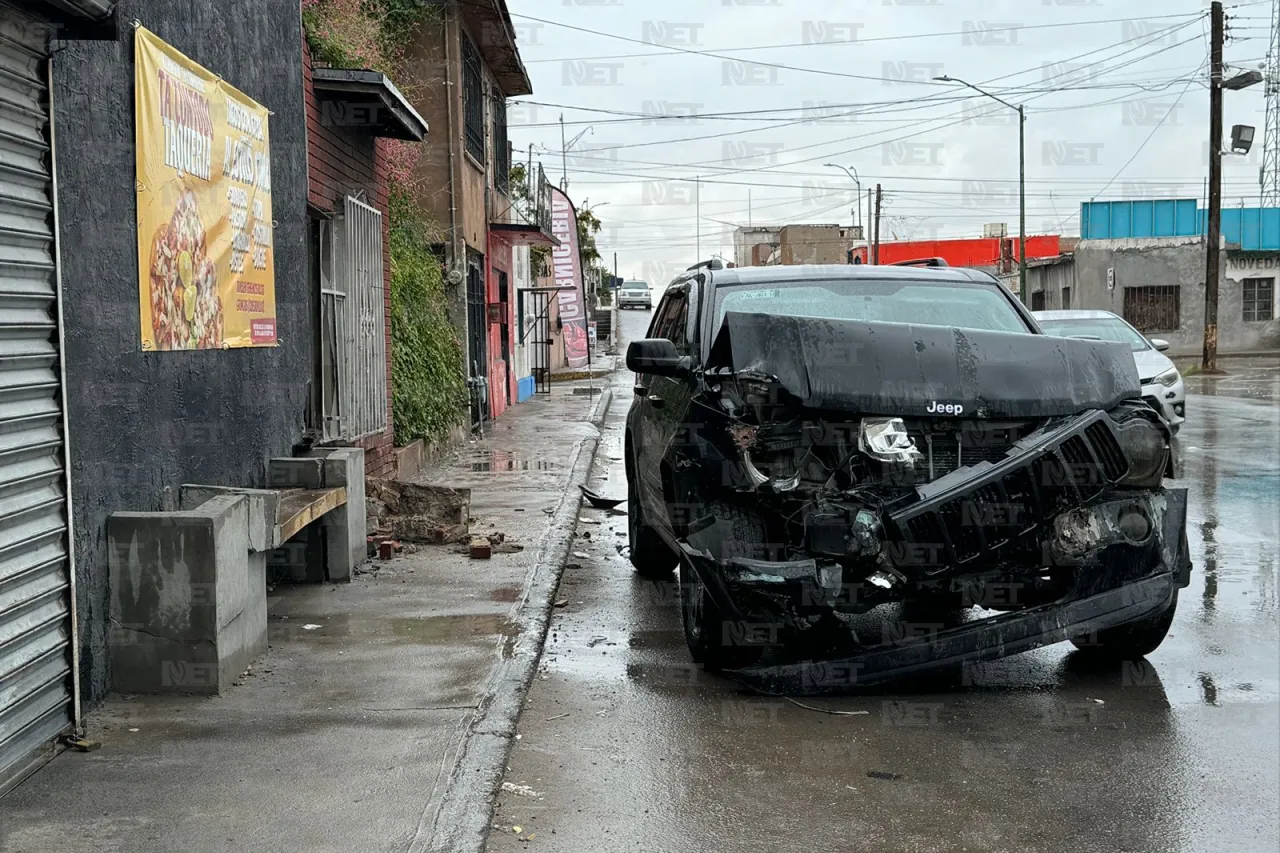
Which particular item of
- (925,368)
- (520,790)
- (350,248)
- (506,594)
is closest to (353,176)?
(350,248)

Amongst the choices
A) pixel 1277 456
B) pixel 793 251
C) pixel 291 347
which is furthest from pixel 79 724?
pixel 793 251

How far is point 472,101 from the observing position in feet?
65.0

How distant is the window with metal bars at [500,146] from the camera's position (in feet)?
75.2

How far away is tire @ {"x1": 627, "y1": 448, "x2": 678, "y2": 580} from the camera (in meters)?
8.63

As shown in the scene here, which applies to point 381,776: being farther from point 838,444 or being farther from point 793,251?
point 793,251

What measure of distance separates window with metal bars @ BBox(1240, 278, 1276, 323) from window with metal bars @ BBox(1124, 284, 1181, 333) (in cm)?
209

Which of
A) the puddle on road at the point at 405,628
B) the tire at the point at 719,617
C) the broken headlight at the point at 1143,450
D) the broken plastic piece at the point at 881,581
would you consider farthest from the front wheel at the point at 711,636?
the broken headlight at the point at 1143,450

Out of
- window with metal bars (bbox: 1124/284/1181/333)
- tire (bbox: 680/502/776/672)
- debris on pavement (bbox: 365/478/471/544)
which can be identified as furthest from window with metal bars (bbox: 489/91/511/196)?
window with metal bars (bbox: 1124/284/1181/333)

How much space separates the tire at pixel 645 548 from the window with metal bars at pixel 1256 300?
3931 cm

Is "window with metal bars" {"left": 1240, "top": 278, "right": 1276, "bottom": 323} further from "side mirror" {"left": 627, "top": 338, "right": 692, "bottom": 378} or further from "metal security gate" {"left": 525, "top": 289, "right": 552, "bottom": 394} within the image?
"side mirror" {"left": 627, "top": 338, "right": 692, "bottom": 378}

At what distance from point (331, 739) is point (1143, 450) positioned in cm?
362

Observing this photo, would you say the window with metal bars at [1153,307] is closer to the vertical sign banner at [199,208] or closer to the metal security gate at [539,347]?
the metal security gate at [539,347]

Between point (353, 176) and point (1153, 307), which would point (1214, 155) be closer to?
point (1153, 307)

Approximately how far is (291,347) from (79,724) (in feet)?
13.6
